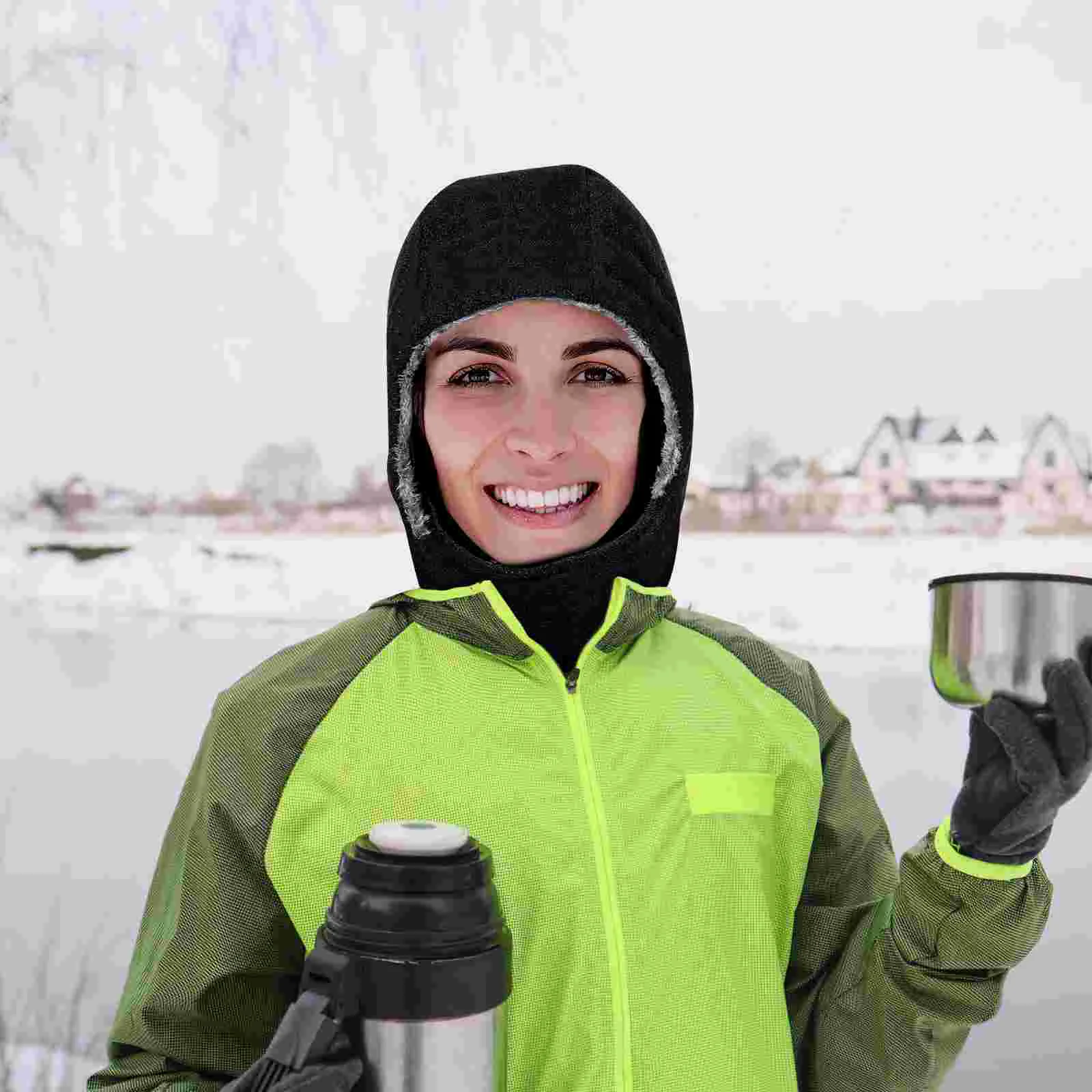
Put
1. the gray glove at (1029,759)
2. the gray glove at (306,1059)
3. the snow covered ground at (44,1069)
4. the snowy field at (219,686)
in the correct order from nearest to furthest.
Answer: the gray glove at (306,1059) → the gray glove at (1029,759) → the snowy field at (219,686) → the snow covered ground at (44,1069)

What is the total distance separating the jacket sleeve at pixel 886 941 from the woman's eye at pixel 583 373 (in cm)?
32

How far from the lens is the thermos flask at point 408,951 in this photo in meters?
0.55

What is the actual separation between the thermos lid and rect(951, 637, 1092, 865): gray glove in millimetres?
355

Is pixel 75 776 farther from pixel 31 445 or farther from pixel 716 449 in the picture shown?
pixel 716 449

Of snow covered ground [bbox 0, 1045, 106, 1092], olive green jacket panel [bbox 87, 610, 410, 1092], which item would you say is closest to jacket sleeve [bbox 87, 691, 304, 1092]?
olive green jacket panel [bbox 87, 610, 410, 1092]

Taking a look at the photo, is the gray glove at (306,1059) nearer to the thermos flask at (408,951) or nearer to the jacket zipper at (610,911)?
the thermos flask at (408,951)

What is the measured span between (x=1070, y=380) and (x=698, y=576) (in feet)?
2.13

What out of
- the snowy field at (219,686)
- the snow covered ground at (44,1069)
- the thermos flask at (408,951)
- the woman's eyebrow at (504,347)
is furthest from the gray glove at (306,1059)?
the snow covered ground at (44,1069)

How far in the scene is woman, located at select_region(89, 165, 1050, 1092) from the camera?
2.72 feet

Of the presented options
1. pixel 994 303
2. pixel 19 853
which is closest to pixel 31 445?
pixel 19 853

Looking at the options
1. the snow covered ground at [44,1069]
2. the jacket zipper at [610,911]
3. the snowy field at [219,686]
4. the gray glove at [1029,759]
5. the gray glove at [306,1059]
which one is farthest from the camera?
the snow covered ground at [44,1069]

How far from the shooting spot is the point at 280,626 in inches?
78.8

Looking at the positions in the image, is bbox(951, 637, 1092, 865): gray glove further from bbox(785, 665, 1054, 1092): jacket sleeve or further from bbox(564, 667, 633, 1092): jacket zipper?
bbox(564, 667, 633, 1092): jacket zipper

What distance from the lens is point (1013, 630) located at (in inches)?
28.6
